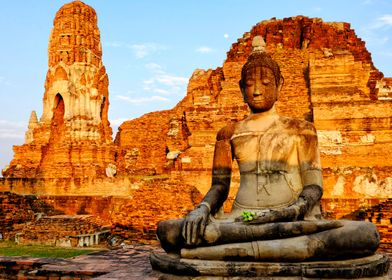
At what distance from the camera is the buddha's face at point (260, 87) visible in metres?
4.91

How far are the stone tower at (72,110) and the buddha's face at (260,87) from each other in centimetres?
1568

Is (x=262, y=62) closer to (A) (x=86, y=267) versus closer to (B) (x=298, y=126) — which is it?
(B) (x=298, y=126)

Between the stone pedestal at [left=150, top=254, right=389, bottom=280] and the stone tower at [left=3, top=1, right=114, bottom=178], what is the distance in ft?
53.7

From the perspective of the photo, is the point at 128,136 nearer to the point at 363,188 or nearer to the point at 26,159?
the point at 26,159

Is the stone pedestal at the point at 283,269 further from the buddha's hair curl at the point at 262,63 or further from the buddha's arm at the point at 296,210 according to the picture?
the buddha's hair curl at the point at 262,63

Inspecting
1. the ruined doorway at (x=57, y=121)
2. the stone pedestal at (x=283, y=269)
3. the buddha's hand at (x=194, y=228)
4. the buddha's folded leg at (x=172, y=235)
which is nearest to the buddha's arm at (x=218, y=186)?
Answer: the buddha's hand at (x=194, y=228)

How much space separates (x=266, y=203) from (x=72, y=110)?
1770cm

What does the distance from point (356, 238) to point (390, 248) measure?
628 cm

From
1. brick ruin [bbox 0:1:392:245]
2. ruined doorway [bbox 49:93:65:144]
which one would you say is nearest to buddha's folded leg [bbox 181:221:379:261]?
brick ruin [bbox 0:1:392:245]

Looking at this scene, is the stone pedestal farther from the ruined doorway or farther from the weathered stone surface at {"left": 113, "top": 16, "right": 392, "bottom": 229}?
the ruined doorway

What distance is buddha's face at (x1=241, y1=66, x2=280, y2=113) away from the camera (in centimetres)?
491

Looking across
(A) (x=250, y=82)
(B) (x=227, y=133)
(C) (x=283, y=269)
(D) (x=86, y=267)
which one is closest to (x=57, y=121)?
(D) (x=86, y=267)

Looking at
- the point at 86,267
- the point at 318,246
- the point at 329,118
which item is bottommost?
the point at 86,267

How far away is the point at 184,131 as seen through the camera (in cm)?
2241
